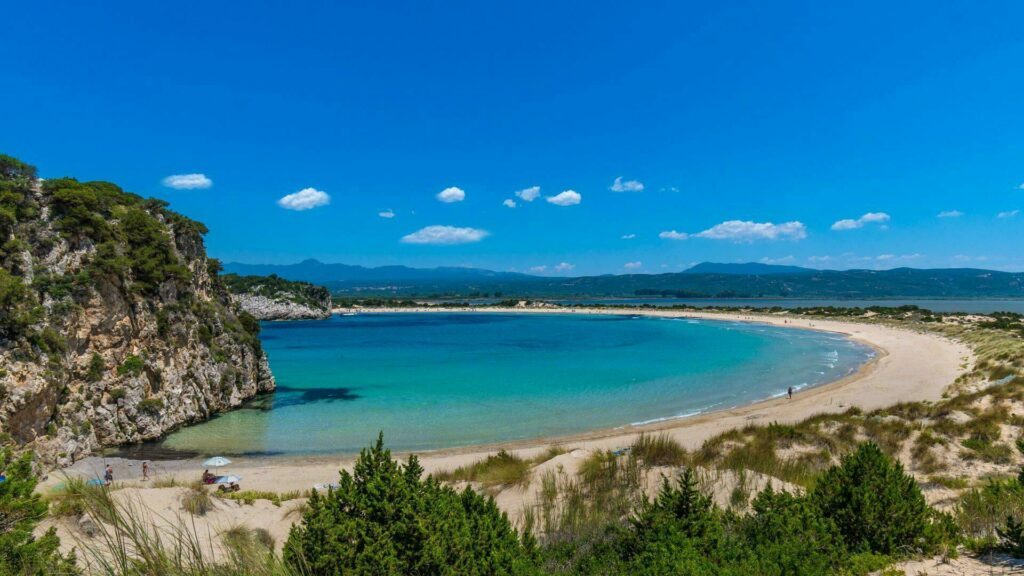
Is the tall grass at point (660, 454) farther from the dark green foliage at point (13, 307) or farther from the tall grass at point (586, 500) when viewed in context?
the dark green foliage at point (13, 307)

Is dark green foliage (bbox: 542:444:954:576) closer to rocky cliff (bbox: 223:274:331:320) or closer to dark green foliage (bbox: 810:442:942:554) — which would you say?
dark green foliage (bbox: 810:442:942:554)

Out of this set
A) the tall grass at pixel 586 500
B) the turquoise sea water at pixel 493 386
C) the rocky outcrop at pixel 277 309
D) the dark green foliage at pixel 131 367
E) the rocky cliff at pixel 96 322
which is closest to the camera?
the tall grass at pixel 586 500

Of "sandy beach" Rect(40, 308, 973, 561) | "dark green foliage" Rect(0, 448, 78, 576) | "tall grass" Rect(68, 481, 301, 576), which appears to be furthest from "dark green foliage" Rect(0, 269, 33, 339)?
"tall grass" Rect(68, 481, 301, 576)

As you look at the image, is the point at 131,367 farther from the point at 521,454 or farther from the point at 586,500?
the point at 586,500

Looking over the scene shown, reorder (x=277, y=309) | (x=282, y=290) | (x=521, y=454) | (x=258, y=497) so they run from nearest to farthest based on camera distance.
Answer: (x=258, y=497)
(x=521, y=454)
(x=277, y=309)
(x=282, y=290)

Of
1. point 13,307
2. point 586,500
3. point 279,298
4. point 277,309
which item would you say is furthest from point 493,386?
point 279,298

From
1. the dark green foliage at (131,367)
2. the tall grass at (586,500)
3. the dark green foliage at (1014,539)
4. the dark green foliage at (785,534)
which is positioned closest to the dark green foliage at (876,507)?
the dark green foliage at (785,534)
